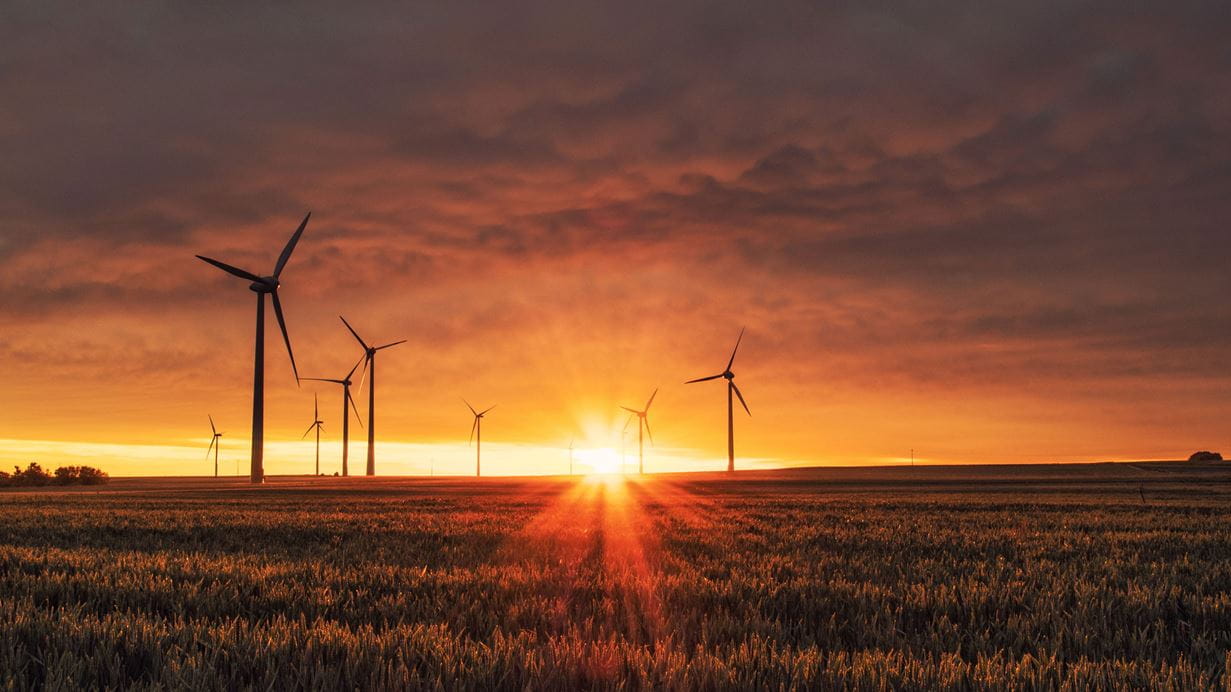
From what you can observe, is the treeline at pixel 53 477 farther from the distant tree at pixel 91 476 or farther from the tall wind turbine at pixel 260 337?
the tall wind turbine at pixel 260 337

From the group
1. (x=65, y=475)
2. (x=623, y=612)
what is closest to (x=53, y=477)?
(x=65, y=475)

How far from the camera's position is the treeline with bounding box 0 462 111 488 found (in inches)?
5281

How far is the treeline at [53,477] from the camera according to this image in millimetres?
134125

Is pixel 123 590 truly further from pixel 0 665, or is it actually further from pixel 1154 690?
pixel 1154 690

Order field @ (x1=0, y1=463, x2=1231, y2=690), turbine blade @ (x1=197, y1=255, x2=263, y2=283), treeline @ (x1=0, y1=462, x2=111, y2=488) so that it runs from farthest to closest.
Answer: treeline @ (x1=0, y1=462, x2=111, y2=488)
turbine blade @ (x1=197, y1=255, x2=263, y2=283)
field @ (x1=0, y1=463, x2=1231, y2=690)

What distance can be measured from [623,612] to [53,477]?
166689mm

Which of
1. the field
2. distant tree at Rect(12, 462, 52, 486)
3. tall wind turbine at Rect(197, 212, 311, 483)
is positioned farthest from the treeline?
the field

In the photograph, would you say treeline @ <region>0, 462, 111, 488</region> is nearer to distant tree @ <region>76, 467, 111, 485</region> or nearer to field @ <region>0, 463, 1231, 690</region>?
distant tree @ <region>76, 467, 111, 485</region>

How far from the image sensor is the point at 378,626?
7.84 meters

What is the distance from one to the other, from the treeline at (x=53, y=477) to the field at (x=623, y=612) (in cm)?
14547

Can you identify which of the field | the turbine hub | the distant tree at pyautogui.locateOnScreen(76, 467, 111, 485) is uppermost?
the turbine hub

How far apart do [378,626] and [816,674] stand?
4.46 metres

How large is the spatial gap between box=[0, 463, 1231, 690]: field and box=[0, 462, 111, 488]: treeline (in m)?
145

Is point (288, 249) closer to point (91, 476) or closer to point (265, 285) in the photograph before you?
point (265, 285)
